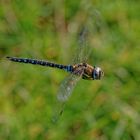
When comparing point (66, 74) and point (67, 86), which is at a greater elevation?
point (67, 86)

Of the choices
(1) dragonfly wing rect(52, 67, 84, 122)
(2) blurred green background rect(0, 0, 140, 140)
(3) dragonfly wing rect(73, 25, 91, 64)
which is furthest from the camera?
(2) blurred green background rect(0, 0, 140, 140)

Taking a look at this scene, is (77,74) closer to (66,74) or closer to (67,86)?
(67,86)

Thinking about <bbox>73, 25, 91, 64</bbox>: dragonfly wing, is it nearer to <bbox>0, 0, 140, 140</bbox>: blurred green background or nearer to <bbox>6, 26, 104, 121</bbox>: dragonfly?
<bbox>6, 26, 104, 121</bbox>: dragonfly

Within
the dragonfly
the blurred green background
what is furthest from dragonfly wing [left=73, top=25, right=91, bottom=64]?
the blurred green background

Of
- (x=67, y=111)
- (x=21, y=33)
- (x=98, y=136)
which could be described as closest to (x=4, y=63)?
(x=21, y=33)

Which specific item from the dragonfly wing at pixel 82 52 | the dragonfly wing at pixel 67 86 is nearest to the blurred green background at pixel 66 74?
the dragonfly wing at pixel 82 52

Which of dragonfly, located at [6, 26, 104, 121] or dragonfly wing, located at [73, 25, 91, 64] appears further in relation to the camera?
dragonfly wing, located at [73, 25, 91, 64]

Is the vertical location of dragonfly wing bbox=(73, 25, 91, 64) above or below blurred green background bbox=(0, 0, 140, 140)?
above

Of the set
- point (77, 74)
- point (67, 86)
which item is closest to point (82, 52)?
point (77, 74)
